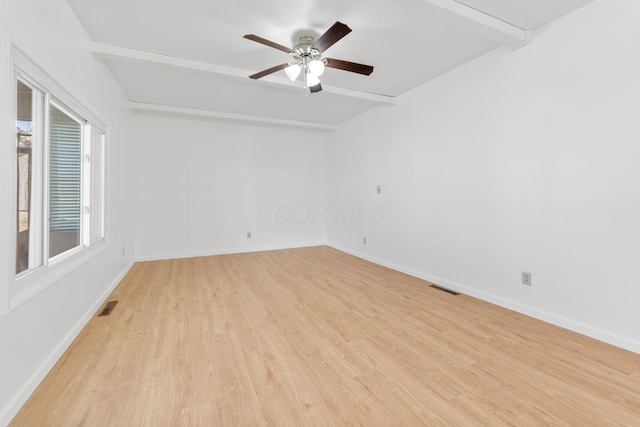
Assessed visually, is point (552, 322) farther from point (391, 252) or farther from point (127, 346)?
point (127, 346)

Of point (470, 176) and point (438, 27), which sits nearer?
point (438, 27)

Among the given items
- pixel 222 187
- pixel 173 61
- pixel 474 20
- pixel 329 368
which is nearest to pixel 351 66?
pixel 474 20

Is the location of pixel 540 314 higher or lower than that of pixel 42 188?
lower

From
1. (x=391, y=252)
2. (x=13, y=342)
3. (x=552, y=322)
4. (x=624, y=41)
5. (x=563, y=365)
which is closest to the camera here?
(x=13, y=342)

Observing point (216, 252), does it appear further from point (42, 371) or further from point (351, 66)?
point (351, 66)

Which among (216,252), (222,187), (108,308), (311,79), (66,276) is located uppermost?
(311,79)

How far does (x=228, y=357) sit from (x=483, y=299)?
262 cm

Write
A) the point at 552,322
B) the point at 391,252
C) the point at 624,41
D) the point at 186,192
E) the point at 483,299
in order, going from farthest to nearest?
1. the point at 186,192
2. the point at 391,252
3. the point at 483,299
4. the point at 552,322
5. the point at 624,41

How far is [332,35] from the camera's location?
82.3 inches

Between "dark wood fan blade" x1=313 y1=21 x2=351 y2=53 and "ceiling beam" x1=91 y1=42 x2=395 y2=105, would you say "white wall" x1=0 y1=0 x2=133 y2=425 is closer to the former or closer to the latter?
"ceiling beam" x1=91 y1=42 x2=395 y2=105

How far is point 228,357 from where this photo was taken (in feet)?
6.31

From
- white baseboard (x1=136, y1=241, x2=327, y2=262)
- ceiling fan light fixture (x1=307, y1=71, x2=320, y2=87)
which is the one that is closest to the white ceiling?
ceiling fan light fixture (x1=307, y1=71, x2=320, y2=87)

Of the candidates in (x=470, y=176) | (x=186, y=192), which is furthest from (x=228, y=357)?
(x=186, y=192)

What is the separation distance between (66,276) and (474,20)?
3.68 metres
